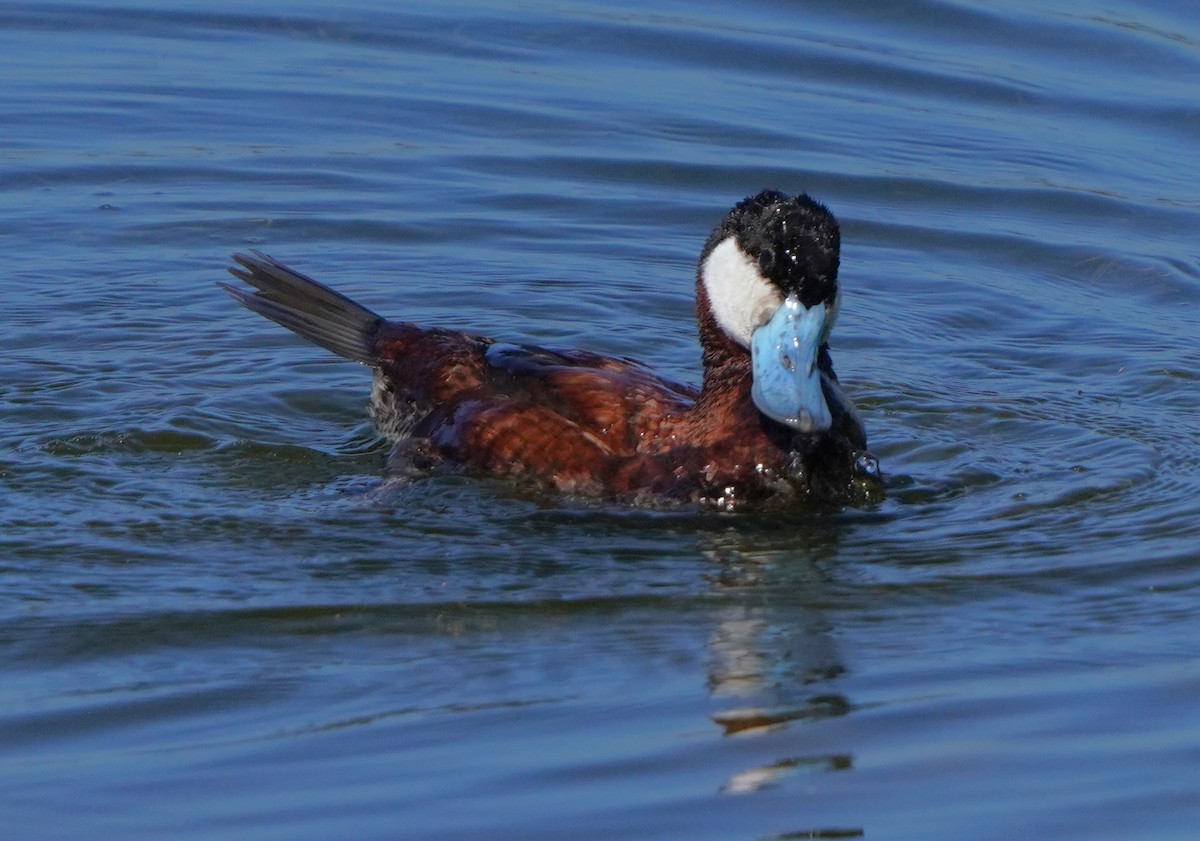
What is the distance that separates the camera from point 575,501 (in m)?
6.26

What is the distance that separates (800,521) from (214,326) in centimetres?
320

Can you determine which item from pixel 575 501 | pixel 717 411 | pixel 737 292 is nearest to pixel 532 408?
pixel 575 501

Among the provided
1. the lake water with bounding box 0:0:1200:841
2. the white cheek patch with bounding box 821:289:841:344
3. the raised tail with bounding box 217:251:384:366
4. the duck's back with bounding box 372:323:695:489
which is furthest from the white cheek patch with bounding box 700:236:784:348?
the raised tail with bounding box 217:251:384:366

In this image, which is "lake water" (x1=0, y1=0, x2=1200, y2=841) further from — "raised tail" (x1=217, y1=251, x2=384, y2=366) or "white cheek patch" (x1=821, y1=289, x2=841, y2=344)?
"white cheek patch" (x1=821, y1=289, x2=841, y2=344)

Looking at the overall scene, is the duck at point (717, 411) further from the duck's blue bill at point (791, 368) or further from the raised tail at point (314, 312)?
the raised tail at point (314, 312)

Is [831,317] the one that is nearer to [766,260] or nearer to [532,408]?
[766,260]

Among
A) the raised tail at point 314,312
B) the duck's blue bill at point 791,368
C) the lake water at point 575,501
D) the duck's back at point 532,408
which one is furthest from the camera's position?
the raised tail at point 314,312

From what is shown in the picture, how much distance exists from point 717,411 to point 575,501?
0.54 metres

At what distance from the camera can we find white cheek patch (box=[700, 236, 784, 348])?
6.38 metres

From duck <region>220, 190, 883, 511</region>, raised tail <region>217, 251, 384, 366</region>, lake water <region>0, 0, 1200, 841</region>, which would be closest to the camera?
lake water <region>0, 0, 1200, 841</region>

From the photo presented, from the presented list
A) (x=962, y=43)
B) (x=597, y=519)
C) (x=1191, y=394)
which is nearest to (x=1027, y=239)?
(x=1191, y=394)

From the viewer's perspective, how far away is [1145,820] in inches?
150

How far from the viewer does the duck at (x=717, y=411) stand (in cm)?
623

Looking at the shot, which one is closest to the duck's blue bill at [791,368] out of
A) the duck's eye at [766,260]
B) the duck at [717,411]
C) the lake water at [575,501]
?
the duck at [717,411]
